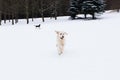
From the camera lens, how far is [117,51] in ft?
43.4

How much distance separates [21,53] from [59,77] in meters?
5.15

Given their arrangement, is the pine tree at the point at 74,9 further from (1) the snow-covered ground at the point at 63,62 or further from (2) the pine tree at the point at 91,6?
(1) the snow-covered ground at the point at 63,62

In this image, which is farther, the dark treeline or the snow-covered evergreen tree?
the dark treeline

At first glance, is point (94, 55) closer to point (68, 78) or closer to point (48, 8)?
point (68, 78)

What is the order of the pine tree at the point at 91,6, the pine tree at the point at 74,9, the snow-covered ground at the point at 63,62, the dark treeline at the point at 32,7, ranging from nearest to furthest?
the snow-covered ground at the point at 63,62
the pine tree at the point at 91,6
the pine tree at the point at 74,9
the dark treeline at the point at 32,7

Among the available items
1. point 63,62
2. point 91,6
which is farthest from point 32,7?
point 63,62

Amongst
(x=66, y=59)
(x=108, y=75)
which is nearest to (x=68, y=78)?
(x=108, y=75)

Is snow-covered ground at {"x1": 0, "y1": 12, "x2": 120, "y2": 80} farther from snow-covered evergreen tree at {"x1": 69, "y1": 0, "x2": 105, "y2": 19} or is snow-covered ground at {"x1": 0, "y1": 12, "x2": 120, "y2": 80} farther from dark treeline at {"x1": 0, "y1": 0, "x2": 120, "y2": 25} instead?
dark treeline at {"x1": 0, "y1": 0, "x2": 120, "y2": 25}

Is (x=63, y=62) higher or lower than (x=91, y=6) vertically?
lower

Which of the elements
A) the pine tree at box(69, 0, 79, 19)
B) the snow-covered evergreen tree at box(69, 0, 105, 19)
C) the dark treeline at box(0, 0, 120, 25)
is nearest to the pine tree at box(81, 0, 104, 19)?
the snow-covered evergreen tree at box(69, 0, 105, 19)

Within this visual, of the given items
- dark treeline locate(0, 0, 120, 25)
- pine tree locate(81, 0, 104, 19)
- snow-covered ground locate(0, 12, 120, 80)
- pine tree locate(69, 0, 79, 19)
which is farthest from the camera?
dark treeline locate(0, 0, 120, 25)

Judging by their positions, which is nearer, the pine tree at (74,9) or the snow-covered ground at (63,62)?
the snow-covered ground at (63,62)

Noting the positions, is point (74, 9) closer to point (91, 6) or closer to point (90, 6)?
point (90, 6)

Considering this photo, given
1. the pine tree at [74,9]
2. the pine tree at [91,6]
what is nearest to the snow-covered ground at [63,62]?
the pine tree at [91,6]
